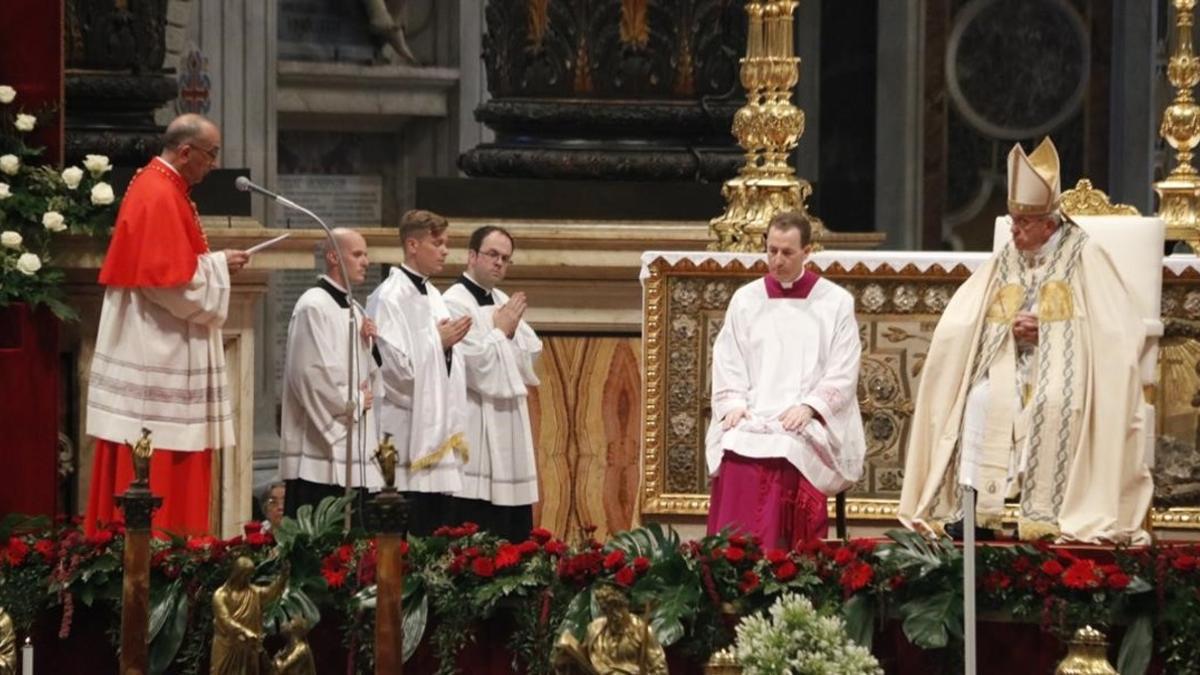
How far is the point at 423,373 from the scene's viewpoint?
12.1m

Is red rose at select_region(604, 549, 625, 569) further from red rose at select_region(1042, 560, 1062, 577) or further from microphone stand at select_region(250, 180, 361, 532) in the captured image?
red rose at select_region(1042, 560, 1062, 577)

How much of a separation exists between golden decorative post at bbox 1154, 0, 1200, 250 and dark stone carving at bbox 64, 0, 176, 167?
13.3 feet

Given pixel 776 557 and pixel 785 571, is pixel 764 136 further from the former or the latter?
pixel 785 571

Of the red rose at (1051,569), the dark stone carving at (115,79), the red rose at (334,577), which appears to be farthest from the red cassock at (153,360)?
the red rose at (1051,569)

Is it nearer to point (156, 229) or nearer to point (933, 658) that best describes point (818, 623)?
point (933, 658)

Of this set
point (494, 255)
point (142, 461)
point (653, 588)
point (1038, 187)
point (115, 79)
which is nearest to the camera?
point (142, 461)

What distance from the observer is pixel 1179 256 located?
487 inches

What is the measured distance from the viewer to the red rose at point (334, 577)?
9484 mm

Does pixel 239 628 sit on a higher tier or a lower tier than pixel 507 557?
Result: lower

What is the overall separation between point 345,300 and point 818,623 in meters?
3.83

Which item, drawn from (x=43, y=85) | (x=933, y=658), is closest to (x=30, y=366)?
(x=43, y=85)

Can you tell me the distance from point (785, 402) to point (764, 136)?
1.71 meters

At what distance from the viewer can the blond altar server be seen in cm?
1085

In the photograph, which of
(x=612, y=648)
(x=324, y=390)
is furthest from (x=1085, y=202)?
(x=612, y=648)
